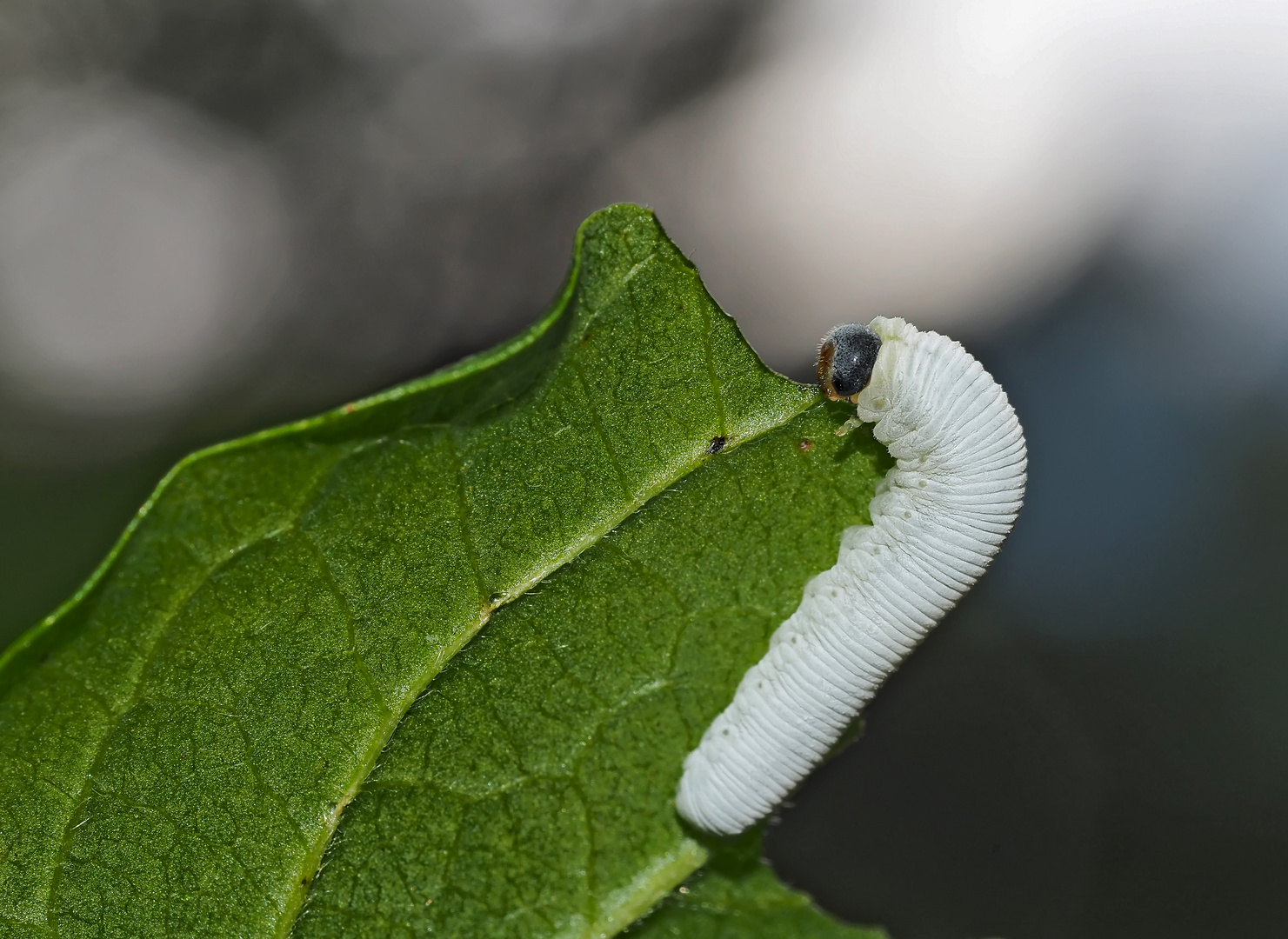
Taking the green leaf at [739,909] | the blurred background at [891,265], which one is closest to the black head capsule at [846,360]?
the green leaf at [739,909]

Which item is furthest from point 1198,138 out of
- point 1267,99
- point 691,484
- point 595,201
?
point 691,484

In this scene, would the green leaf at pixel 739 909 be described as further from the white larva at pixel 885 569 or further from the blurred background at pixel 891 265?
the blurred background at pixel 891 265

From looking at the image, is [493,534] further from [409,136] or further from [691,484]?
[409,136]

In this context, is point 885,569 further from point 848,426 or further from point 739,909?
point 739,909

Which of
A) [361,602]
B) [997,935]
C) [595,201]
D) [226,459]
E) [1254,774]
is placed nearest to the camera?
[226,459]

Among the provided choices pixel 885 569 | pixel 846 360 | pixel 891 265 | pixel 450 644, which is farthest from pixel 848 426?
pixel 891 265
